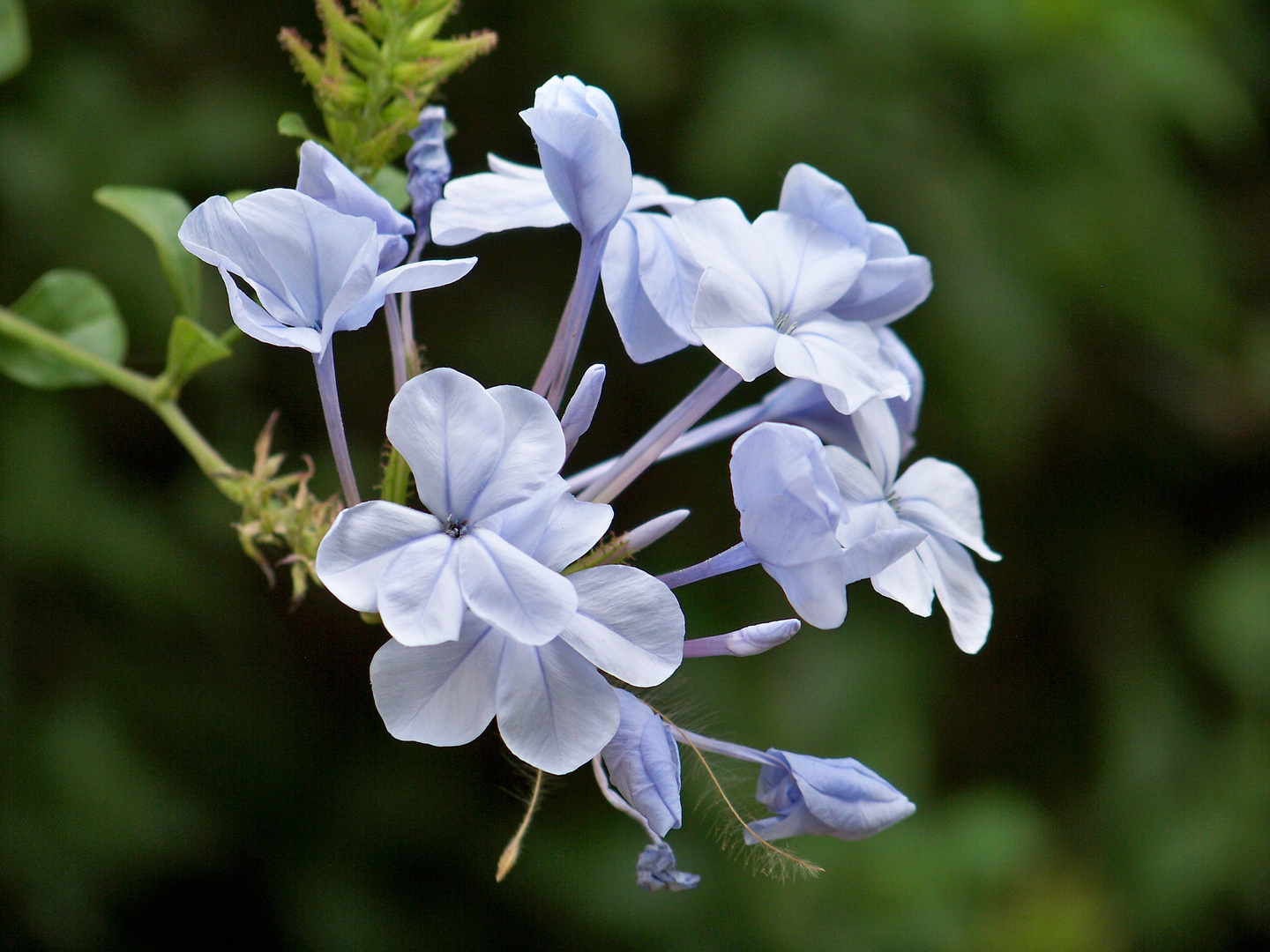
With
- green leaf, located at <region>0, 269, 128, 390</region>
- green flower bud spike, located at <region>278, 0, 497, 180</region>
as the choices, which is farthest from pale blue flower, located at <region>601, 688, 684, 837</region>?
green leaf, located at <region>0, 269, 128, 390</region>

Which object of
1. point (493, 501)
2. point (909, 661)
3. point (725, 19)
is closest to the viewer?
point (493, 501)

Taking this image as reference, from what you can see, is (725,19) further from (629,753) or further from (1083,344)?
(629,753)

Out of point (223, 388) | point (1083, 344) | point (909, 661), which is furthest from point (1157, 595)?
point (223, 388)

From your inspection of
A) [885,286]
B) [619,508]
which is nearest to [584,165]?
[885,286]

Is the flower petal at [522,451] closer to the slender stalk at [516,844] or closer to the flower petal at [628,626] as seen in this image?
the flower petal at [628,626]

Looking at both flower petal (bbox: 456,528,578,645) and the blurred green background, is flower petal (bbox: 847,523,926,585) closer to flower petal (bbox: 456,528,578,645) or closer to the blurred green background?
flower petal (bbox: 456,528,578,645)

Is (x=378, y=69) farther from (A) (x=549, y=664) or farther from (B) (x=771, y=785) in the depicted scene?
(B) (x=771, y=785)
